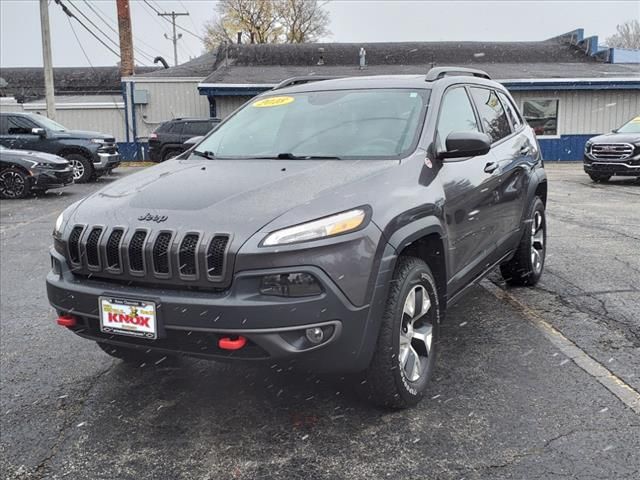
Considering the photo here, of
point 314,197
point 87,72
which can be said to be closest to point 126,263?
point 314,197

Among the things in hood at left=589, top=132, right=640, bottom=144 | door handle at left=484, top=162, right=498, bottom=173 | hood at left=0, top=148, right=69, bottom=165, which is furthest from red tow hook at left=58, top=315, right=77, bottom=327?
hood at left=589, top=132, right=640, bottom=144

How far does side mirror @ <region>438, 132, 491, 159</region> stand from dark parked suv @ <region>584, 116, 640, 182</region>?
12333 millimetres

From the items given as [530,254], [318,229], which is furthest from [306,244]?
[530,254]

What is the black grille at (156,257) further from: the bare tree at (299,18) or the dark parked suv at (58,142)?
the bare tree at (299,18)

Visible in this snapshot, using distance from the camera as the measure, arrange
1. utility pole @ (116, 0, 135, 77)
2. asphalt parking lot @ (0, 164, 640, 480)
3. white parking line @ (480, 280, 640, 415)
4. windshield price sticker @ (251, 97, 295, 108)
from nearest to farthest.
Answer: asphalt parking lot @ (0, 164, 640, 480) → white parking line @ (480, 280, 640, 415) → windshield price sticker @ (251, 97, 295, 108) → utility pole @ (116, 0, 135, 77)

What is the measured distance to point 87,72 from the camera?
44.3 metres

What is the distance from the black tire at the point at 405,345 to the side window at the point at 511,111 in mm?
2465

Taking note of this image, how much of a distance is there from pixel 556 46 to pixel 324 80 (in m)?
28.3

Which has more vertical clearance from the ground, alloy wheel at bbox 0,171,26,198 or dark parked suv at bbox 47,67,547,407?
dark parked suv at bbox 47,67,547,407

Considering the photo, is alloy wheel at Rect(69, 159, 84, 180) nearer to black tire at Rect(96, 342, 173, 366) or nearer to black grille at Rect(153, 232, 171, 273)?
black tire at Rect(96, 342, 173, 366)

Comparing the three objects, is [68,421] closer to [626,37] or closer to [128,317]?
[128,317]

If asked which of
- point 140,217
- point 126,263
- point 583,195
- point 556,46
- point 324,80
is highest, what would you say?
point 556,46

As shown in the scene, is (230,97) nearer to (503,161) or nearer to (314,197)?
(503,161)

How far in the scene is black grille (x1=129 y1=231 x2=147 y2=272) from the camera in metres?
2.86
